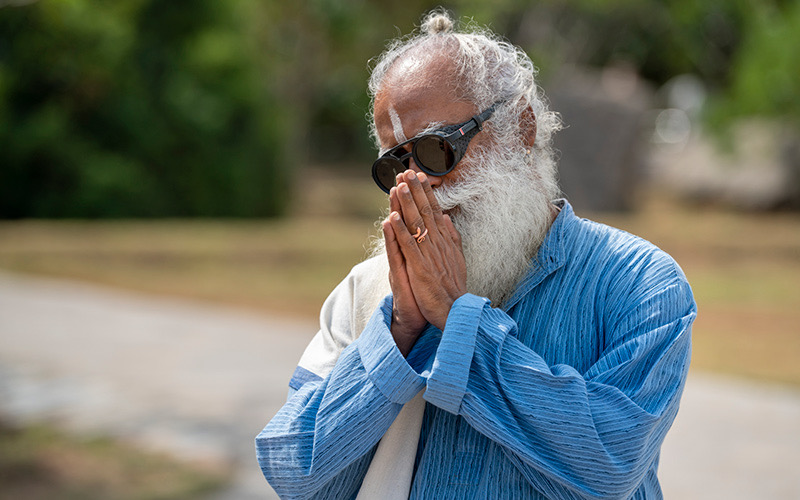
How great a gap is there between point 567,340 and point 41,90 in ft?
65.6

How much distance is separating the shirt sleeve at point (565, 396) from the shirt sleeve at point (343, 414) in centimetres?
9

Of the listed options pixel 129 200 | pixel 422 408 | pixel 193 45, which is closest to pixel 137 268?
pixel 129 200

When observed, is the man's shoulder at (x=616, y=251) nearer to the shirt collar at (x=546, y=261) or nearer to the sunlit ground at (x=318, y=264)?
A: the shirt collar at (x=546, y=261)

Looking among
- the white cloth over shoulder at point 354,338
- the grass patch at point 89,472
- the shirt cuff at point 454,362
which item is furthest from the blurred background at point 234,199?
the shirt cuff at point 454,362

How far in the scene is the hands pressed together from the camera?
5.89 ft

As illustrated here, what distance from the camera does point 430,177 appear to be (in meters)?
1.95

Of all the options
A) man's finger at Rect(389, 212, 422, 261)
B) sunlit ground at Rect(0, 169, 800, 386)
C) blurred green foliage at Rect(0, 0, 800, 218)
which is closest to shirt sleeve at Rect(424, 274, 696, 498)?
man's finger at Rect(389, 212, 422, 261)

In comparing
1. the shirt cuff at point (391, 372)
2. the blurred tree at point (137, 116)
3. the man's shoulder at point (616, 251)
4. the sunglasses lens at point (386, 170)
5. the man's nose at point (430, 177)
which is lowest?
the shirt cuff at point (391, 372)

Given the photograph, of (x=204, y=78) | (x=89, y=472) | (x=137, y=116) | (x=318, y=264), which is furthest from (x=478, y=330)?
(x=204, y=78)

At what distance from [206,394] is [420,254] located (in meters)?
5.29

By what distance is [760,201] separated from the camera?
1802 cm

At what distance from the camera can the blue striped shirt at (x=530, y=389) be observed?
171cm

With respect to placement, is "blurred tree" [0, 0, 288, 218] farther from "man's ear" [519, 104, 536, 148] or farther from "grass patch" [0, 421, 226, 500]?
"man's ear" [519, 104, 536, 148]

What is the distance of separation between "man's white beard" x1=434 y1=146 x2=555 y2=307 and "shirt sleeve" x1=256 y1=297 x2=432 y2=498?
0.75ft
